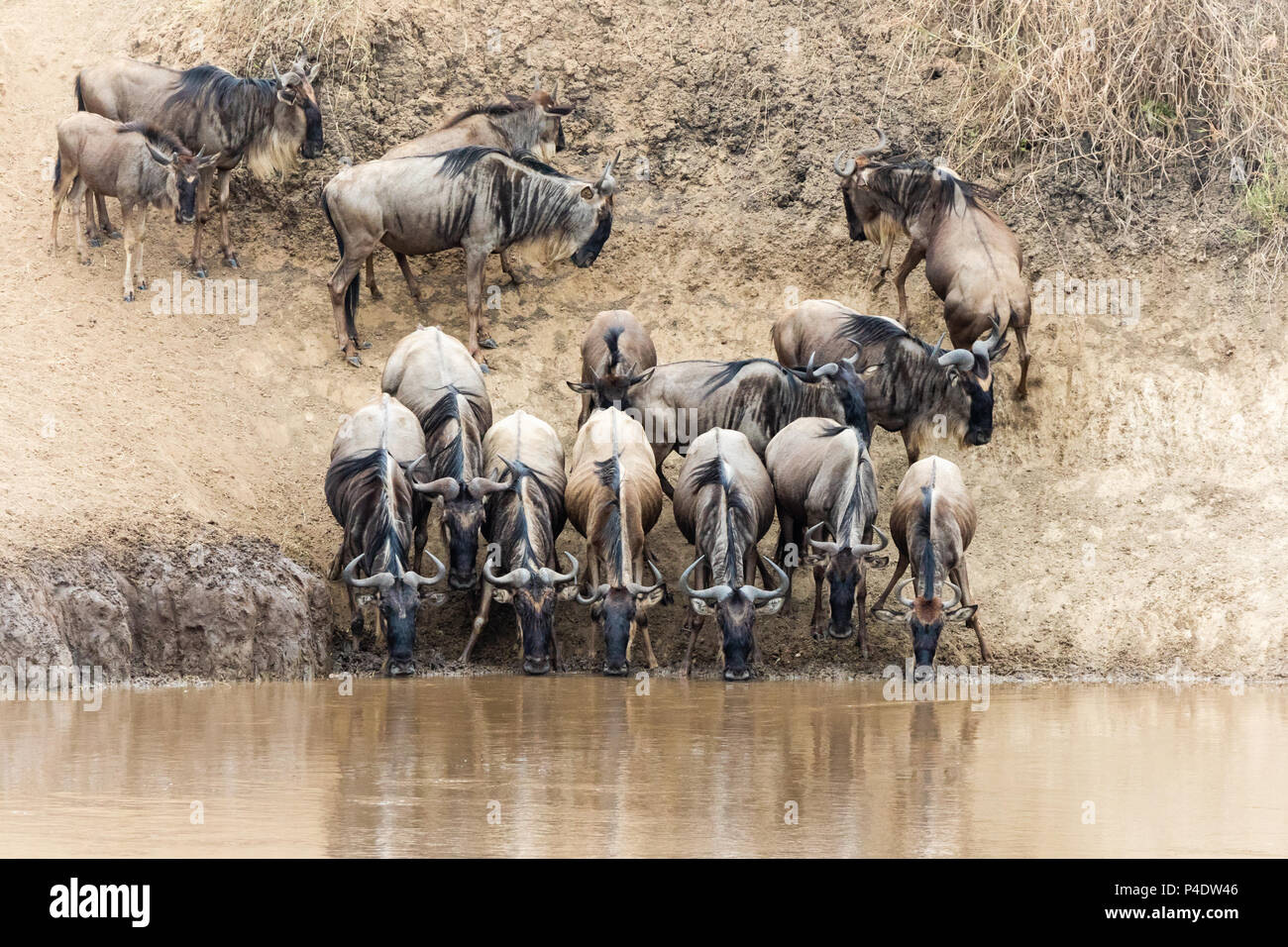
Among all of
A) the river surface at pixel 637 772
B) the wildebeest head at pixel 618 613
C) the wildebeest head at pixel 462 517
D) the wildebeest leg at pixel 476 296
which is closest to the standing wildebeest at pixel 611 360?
the wildebeest leg at pixel 476 296

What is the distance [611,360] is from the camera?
13305 mm

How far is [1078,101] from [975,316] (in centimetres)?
328

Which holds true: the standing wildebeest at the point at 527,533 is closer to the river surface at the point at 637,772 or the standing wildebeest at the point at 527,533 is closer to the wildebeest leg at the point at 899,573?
the river surface at the point at 637,772

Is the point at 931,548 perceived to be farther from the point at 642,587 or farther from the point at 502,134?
the point at 502,134

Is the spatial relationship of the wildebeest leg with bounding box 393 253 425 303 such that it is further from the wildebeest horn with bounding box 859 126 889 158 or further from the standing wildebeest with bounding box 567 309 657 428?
the wildebeest horn with bounding box 859 126 889 158

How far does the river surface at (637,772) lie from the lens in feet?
22.6

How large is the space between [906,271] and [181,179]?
6151 millimetres

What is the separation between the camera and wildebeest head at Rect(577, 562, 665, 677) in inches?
455

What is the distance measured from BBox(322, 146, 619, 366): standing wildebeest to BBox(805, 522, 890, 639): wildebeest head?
4.23m

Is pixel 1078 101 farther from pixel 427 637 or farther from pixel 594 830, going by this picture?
pixel 594 830

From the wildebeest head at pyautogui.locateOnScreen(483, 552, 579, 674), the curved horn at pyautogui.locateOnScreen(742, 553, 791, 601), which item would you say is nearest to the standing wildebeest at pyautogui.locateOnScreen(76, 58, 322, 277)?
the wildebeest head at pyautogui.locateOnScreen(483, 552, 579, 674)

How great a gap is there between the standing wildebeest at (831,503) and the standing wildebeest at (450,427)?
2068 mm

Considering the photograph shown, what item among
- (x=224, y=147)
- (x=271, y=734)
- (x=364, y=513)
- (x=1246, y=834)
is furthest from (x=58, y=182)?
(x=1246, y=834)

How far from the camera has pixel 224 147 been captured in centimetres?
1548
